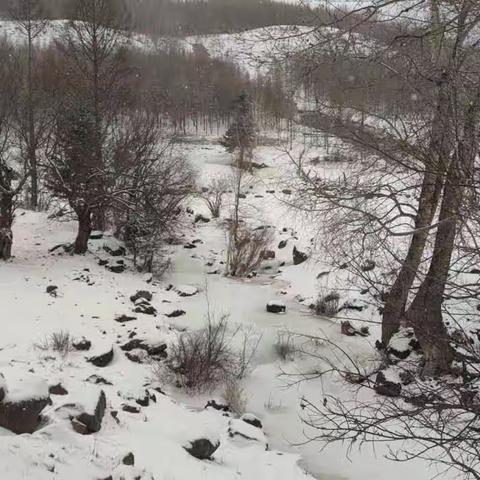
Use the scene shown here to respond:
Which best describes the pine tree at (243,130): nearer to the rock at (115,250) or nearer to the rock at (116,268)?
the rock at (115,250)

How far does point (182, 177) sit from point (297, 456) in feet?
40.9

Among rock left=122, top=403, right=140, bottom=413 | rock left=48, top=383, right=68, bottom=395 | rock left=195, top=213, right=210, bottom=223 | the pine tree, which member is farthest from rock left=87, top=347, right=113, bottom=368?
the pine tree

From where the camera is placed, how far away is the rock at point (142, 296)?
11539 mm

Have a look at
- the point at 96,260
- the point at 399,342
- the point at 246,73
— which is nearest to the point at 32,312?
the point at 96,260

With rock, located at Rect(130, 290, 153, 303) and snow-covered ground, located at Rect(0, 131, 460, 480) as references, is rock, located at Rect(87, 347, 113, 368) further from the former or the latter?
rock, located at Rect(130, 290, 153, 303)

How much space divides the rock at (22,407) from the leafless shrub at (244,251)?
1065 cm

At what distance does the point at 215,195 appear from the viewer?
81.6 ft

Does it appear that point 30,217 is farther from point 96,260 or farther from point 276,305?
point 276,305

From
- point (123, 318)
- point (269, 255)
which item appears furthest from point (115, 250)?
point (269, 255)

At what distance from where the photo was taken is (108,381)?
7.62m

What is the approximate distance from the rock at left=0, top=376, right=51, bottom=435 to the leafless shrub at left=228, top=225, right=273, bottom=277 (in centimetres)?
1065

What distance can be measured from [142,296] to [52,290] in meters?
1.94

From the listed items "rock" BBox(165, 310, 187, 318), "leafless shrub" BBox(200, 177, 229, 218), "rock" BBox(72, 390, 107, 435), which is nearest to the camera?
"rock" BBox(72, 390, 107, 435)

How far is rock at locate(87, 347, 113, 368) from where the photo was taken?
8.24 m
